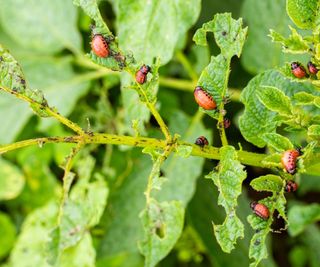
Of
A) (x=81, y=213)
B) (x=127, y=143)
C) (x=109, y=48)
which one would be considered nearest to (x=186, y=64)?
(x=81, y=213)

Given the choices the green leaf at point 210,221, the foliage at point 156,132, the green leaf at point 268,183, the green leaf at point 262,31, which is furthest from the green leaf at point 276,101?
the green leaf at point 210,221

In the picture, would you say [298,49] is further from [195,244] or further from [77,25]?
[77,25]

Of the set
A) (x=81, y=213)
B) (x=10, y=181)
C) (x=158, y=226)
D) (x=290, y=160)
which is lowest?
(x=10, y=181)

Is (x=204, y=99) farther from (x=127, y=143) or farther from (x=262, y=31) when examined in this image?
(x=262, y=31)

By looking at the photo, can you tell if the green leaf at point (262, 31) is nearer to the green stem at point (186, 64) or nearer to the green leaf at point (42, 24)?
the green stem at point (186, 64)

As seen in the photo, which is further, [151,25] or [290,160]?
[151,25]

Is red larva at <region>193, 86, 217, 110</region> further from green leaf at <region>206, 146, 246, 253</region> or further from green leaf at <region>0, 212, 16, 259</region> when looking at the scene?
green leaf at <region>0, 212, 16, 259</region>
